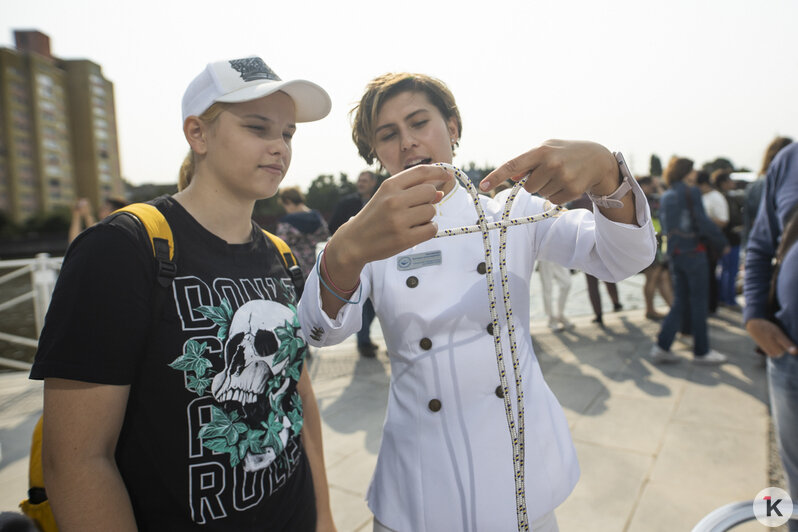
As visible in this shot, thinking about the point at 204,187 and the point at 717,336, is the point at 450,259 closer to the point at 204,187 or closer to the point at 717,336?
the point at 204,187

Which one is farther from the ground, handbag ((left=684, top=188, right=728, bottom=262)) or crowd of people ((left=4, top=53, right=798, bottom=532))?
crowd of people ((left=4, top=53, right=798, bottom=532))

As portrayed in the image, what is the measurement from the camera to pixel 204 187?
4.71ft

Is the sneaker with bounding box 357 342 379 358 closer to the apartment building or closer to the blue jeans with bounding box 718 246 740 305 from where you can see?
the blue jeans with bounding box 718 246 740 305

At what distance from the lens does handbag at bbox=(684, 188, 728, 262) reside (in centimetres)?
485

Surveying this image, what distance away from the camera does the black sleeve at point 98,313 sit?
3.36ft

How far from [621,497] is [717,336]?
4145mm

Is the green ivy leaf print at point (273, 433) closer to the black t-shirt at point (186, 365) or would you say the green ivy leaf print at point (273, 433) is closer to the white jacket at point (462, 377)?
the black t-shirt at point (186, 365)

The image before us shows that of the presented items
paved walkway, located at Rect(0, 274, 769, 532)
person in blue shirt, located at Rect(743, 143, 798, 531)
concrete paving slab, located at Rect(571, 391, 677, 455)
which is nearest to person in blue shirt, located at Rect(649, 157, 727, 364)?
paved walkway, located at Rect(0, 274, 769, 532)

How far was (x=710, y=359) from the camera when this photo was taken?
4922mm

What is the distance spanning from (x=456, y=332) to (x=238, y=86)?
987mm

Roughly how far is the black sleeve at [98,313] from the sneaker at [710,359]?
18.2 feet

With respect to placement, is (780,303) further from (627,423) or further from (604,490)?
(627,423)

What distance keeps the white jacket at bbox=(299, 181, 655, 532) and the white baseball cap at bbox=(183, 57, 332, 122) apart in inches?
24.8

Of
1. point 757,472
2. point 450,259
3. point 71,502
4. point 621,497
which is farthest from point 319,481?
point 757,472
